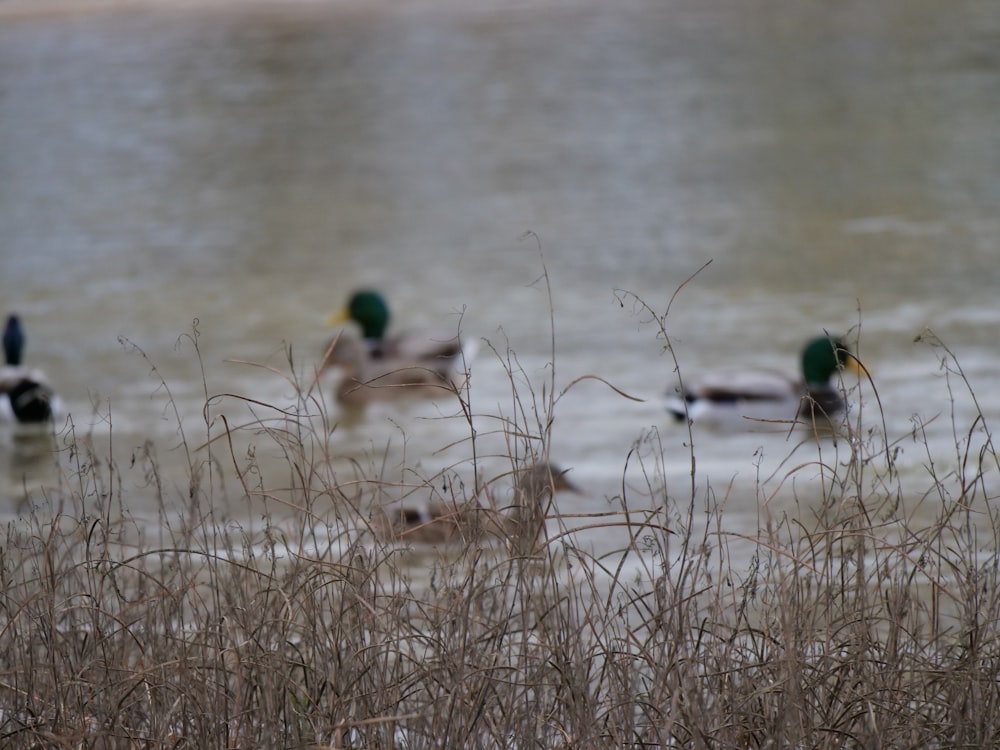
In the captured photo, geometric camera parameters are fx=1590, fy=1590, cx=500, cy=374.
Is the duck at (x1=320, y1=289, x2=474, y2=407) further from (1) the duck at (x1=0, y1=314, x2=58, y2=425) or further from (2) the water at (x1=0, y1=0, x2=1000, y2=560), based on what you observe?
(1) the duck at (x1=0, y1=314, x2=58, y2=425)

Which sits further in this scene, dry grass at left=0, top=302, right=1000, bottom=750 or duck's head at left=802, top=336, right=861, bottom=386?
duck's head at left=802, top=336, right=861, bottom=386

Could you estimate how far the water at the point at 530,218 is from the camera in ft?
24.1

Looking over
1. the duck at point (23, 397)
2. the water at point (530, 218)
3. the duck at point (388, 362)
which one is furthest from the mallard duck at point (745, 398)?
the duck at point (23, 397)

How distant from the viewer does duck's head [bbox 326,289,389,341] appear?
897 cm

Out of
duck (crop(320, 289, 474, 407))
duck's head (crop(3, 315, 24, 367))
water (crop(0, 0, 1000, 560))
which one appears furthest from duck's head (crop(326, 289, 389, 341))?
duck's head (crop(3, 315, 24, 367))

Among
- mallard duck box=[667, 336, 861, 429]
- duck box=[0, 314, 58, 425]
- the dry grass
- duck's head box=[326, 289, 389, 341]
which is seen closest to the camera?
the dry grass

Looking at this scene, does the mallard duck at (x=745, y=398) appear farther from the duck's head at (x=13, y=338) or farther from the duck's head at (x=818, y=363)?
the duck's head at (x=13, y=338)

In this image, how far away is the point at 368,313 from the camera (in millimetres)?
8969

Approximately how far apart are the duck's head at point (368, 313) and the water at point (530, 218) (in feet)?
0.94

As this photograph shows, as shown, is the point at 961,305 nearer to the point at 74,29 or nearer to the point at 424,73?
the point at 424,73

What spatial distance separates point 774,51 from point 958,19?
361 cm

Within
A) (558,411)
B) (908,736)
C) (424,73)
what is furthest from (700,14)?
(908,736)

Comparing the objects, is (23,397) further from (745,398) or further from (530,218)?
(530,218)

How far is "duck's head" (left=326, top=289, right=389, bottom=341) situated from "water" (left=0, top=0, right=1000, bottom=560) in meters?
0.29
